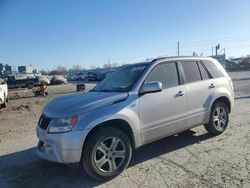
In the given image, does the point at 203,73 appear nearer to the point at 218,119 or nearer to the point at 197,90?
the point at 197,90

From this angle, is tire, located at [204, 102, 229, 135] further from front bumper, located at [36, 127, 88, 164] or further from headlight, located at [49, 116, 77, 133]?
headlight, located at [49, 116, 77, 133]

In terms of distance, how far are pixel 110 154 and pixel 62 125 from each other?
35.7 inches

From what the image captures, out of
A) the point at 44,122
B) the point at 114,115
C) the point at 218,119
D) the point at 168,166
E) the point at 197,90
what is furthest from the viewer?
the point at 218,119

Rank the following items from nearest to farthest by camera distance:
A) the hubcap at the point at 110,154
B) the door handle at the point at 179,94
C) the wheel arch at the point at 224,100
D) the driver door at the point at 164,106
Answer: the hubcap at the point at 110,154 → the driver door at the point at 164,106 → the door handle at the point at 179,94 → the wheel arch at the point at 224,100

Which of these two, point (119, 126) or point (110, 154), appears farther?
point (119, 126)

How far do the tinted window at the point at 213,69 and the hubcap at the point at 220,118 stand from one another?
760 mm

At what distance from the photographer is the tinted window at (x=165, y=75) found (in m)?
5.09

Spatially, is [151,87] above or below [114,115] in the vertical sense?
above

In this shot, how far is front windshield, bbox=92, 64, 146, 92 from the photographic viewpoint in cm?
496

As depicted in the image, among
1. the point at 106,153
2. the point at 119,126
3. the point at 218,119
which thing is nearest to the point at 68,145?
the point at 106,153

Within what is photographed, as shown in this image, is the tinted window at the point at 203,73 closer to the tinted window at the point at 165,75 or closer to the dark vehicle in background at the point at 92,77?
the tinted window at the point at 165,75

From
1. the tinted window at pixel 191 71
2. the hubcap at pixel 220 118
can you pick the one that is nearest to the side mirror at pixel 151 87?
the tinted window at pixel 191 71

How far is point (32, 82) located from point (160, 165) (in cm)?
3312

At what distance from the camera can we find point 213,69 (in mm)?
6336
